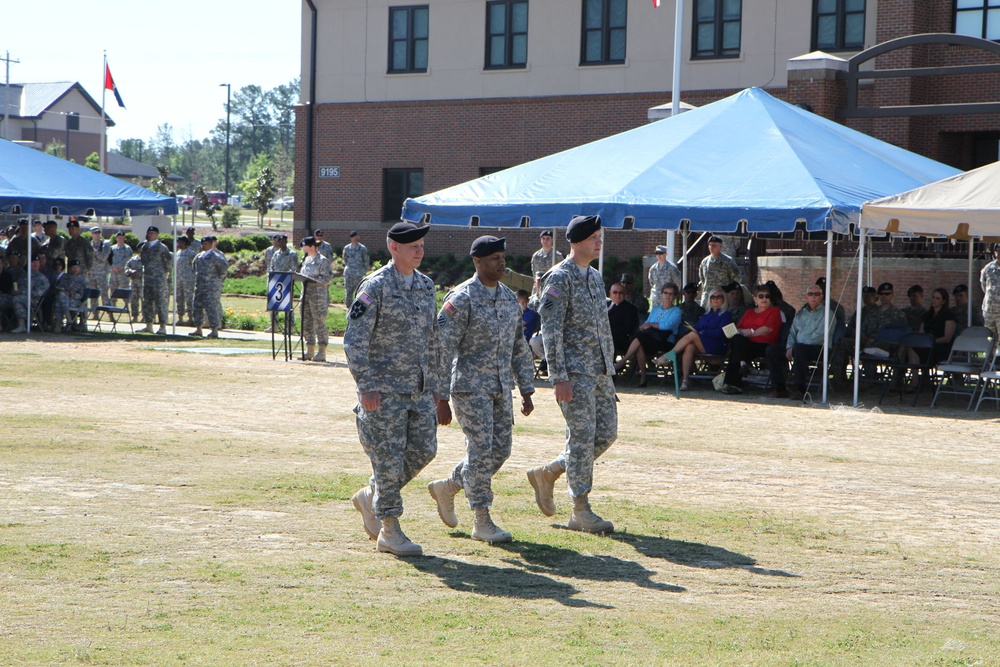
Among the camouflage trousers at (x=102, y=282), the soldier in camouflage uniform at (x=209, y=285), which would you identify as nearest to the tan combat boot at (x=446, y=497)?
the soldier in camouflage uniform at (x=209, y=285)

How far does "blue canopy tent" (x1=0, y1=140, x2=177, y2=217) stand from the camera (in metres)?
21.6

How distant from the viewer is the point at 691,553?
289 inches

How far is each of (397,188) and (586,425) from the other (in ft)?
102

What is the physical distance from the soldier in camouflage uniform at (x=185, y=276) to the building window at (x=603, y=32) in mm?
14153

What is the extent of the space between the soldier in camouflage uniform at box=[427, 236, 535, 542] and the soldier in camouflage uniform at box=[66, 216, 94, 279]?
18103mm

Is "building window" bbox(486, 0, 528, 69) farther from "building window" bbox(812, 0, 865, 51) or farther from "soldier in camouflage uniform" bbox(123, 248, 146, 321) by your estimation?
"soldier in camouflage uniform" bbox(123, 248, 146, 321)

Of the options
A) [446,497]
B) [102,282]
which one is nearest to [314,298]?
[102,282]

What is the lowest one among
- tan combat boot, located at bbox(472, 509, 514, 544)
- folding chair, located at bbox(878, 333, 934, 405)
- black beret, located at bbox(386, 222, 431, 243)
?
tan combat boot, located at bbox(472, 509, 514, 544)

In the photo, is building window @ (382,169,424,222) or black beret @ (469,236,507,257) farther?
building window @ (382,169,424,222)

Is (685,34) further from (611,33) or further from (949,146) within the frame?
(949,146)

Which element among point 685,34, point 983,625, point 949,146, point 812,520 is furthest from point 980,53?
point 983,625

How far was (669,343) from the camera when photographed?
651 inches

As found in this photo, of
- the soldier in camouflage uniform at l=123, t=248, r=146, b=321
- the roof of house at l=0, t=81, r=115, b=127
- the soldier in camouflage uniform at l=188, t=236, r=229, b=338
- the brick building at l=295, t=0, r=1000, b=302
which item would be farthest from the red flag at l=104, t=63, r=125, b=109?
the roof of house at l=0, t=81, r=115, b=127

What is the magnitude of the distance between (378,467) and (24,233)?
59.7 feet
